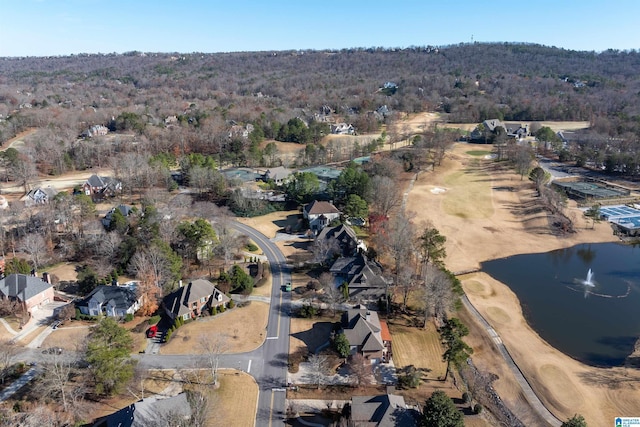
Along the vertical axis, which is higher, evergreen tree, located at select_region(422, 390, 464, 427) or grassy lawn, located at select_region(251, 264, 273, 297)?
evergreen tree, located at select_region(422, 390, 464, 427)

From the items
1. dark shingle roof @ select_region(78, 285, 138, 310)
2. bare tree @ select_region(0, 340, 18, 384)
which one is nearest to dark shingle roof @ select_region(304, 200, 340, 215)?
dark shingle roof @ select_region(78, 285, 138, 310)

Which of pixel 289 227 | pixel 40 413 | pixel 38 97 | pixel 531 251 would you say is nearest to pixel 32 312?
pixel 40 413

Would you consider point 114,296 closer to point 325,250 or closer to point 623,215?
point 325,250

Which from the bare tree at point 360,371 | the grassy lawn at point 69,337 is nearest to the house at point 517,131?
the bare tree at point 360,371

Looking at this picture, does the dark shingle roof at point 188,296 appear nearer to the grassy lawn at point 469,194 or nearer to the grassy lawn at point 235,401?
the grassy lawn at point 235,401

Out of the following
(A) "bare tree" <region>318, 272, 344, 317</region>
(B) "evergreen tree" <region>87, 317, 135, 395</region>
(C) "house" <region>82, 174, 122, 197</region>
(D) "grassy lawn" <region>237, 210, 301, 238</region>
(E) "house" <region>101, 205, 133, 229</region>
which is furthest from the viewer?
(C) "house" <region>82, 174, 122, 197</region>

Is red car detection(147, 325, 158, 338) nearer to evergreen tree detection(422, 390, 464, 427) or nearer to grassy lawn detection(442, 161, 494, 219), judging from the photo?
evergreen tree detection(422, 390, 464, 427)
